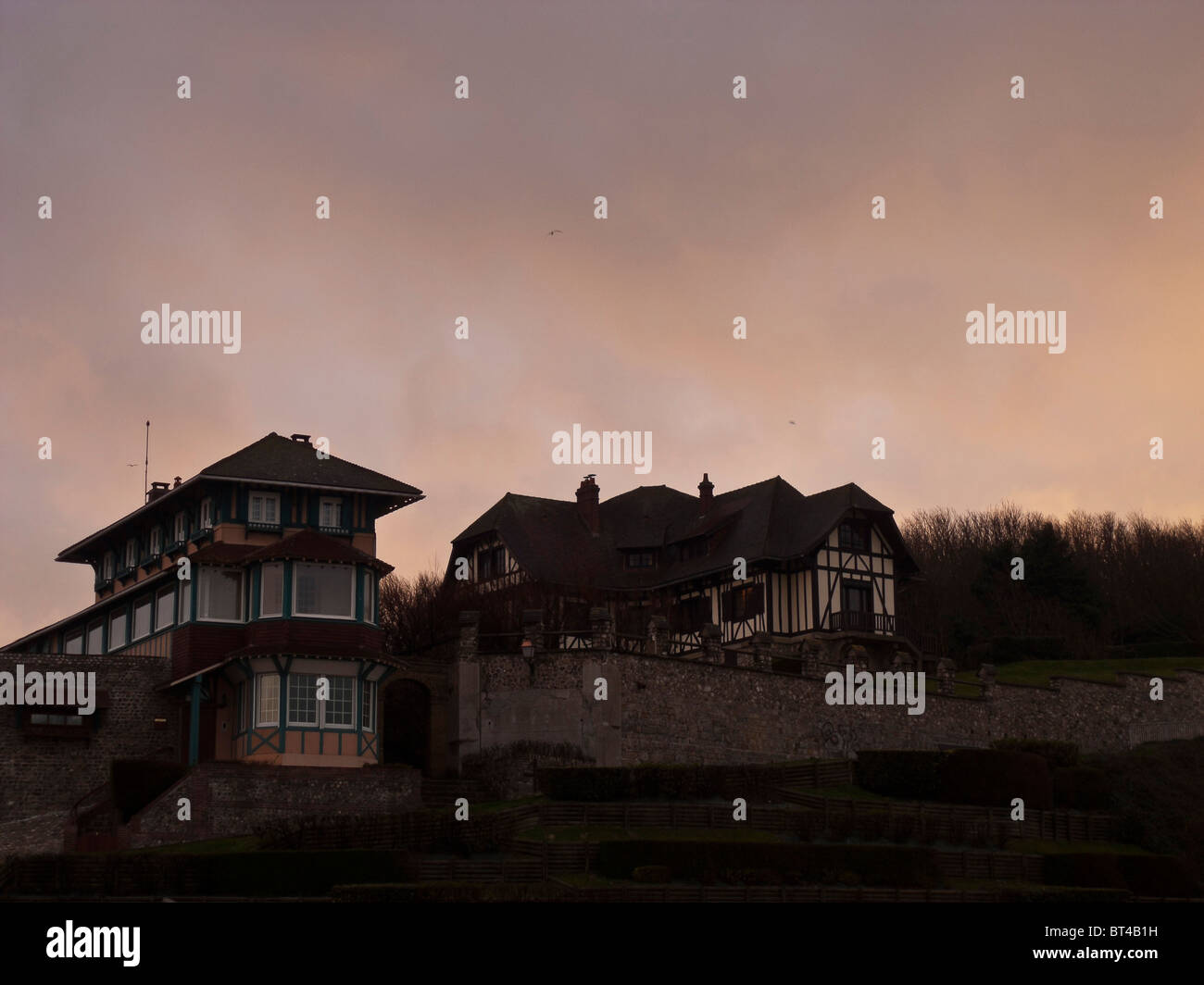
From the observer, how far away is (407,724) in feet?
157

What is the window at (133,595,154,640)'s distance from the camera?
158 ft

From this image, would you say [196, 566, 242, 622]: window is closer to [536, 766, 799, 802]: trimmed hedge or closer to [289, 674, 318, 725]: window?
[289, 674, 318, 725]: window

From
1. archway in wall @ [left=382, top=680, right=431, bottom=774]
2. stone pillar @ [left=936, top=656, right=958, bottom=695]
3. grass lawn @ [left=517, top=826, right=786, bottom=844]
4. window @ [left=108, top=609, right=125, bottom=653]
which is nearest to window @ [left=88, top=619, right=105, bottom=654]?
window @ [left=108, top=609, right=125, bottom=653]

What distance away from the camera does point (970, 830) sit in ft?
137

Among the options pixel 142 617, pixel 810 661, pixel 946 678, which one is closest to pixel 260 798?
pixel 142 617

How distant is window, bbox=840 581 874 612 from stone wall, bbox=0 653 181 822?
24.9m

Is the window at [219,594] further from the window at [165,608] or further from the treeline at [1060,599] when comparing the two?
the treeline at [1060,599]

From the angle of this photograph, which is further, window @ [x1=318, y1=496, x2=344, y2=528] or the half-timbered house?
the half-timbered house

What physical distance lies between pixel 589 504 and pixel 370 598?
71.2 feet
